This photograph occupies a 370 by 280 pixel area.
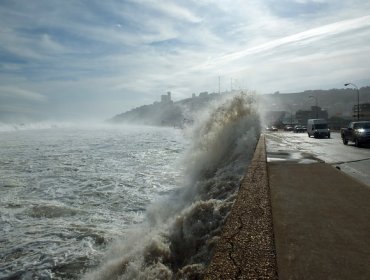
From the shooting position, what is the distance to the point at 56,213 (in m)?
10.8

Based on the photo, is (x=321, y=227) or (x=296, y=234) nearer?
(x=296, y=234)

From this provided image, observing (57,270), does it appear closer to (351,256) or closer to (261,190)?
(261,190)

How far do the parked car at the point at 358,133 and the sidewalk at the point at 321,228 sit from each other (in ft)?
55.1

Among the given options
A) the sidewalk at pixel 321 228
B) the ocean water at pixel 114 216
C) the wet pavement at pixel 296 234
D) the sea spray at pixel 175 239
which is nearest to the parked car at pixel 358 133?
the ocean water at pixel 114 216

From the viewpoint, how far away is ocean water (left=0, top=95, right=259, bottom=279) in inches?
256

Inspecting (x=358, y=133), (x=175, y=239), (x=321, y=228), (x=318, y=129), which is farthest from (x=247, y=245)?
(x=318, y=129)

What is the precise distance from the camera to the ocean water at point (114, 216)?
649cm

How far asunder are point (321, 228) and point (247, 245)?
136 centimetres

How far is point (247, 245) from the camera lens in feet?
13.3

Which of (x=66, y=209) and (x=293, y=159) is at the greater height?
(x=293, y=159)

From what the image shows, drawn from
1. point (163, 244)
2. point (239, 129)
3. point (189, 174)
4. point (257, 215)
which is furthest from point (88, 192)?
point (239, 129)

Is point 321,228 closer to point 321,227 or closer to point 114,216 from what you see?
point 321,227

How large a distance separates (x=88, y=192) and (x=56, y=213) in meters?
2.87

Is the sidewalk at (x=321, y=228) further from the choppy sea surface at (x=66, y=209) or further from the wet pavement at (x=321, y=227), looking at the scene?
the choppy sea surface at (x=66, y=209)
